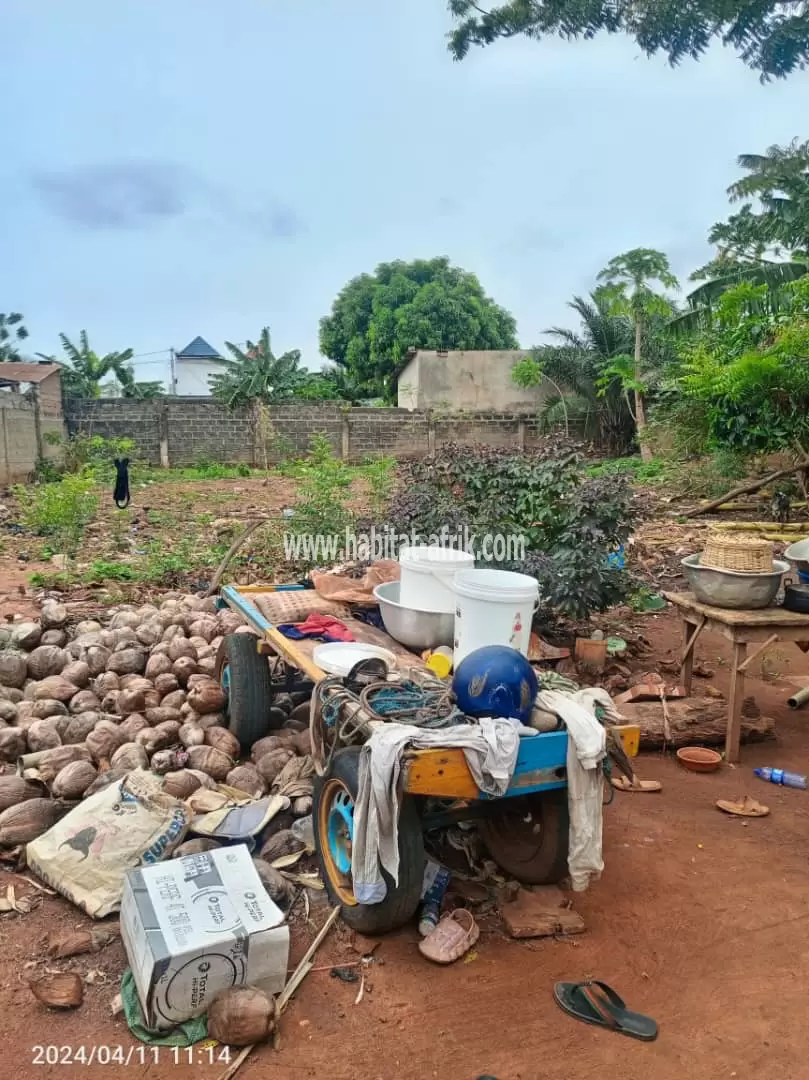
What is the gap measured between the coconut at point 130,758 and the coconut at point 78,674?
3.28 ft

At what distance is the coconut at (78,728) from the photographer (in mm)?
4020

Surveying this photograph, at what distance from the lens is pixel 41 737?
3.86 m

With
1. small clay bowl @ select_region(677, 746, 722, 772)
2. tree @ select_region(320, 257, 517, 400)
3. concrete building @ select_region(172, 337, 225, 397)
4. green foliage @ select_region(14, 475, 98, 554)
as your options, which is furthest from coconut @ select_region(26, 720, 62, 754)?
concrete building @ select_region(172, 337, 225, 397)

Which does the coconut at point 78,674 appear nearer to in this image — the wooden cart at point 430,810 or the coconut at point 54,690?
the coconut at point 54,690

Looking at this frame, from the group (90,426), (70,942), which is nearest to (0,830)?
(70,942)

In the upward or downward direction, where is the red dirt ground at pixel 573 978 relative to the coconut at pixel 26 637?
downward

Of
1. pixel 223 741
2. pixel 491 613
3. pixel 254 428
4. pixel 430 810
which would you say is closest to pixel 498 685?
pixel 491 613

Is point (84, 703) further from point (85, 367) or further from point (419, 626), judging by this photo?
point (85, 367)

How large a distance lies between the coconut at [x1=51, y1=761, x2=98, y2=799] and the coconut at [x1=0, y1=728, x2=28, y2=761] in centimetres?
44

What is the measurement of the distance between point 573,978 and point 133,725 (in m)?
2.60

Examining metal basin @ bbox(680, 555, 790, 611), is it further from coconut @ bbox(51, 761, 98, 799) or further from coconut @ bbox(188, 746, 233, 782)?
coconut @ bbox(51, 761, 98, 799)

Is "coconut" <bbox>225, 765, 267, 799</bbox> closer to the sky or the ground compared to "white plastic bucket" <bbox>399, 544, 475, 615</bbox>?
closer to the ground

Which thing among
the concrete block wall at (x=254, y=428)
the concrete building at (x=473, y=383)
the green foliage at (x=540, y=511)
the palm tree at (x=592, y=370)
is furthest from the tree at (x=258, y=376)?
the green foliage at (x=540, y=511)

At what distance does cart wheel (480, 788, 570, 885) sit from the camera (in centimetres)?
284
